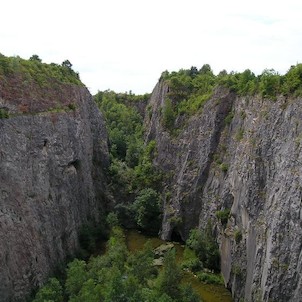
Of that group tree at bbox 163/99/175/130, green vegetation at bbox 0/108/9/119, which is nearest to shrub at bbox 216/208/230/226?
tree at bbox 163/99/175/130

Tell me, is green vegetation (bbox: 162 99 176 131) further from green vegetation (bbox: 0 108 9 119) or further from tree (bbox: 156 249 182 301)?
tree (bbox: 156 249 182 301)

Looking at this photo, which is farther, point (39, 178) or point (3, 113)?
point (39, 178)

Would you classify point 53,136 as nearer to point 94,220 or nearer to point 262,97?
point 94,220

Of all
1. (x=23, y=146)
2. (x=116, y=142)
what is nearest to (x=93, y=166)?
(x=116, y=142)

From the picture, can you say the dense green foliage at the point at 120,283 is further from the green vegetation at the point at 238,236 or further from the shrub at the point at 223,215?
the shrub at the point at 223,215

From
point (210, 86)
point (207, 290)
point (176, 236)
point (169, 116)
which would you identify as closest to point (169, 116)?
point (169, 116)

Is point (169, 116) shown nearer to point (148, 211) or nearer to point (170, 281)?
point (148, 211)

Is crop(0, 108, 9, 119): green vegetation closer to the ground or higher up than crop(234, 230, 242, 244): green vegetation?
higher up

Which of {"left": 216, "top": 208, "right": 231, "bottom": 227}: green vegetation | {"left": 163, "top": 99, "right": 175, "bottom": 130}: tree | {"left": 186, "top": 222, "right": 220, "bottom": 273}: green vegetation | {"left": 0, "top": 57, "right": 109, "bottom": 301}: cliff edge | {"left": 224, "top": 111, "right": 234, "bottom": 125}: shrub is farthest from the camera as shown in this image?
{"left": 163, "top": 99, "right": 175, "bottom": 130}: tree
